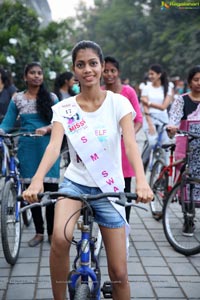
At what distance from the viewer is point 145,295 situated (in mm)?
3875

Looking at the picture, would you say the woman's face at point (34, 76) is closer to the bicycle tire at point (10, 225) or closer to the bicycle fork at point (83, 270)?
the bicycle tire at point (10, 225)

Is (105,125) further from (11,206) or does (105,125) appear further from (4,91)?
(4,91)

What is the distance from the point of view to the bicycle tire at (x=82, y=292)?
8.14 feet

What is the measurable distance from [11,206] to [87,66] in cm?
212

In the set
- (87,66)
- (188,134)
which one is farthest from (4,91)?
(87,66)

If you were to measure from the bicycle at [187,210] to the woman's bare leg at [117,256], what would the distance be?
1987 mm

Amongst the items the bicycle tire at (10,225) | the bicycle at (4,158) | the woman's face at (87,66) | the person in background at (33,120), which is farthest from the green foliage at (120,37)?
the woman's face at (87,66)

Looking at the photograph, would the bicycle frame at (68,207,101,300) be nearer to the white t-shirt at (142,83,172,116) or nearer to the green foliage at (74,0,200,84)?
the white t-shirt at (142,83,172,116)

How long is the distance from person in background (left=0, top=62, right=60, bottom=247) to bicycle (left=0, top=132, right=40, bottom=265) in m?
0.12

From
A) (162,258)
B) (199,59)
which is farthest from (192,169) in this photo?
(199,59)

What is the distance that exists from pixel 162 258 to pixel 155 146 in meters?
2.51

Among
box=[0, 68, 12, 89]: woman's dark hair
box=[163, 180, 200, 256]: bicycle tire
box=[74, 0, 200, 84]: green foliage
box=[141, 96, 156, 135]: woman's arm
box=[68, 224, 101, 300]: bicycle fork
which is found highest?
box=[74, 0, 200, 84]: green foliage

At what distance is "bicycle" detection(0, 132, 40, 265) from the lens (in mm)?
4352

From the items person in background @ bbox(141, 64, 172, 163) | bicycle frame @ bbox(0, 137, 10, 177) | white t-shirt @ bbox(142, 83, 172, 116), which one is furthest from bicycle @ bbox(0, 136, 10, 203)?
white t-shirt @ bbox(142, 83, 172, 116)
